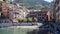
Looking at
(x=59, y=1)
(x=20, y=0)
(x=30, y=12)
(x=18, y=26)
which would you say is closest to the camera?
(x=18, y=26)

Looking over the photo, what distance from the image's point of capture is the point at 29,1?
1439 inches

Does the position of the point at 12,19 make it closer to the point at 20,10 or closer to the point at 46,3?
the point at 20,10

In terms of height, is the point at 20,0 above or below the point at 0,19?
above

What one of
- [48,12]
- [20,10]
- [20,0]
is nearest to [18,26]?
[20,10]

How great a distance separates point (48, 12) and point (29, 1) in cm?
913

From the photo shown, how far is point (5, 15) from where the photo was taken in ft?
86.6

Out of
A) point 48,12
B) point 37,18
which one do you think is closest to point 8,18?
point 37,18

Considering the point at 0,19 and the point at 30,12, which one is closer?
the point at 0,19

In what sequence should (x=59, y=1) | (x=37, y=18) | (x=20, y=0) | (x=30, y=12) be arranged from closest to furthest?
1. (x=59, y=1)
2. (x=37, y=18)
3. (x=30, y=12)
4. (x=20, y=0)

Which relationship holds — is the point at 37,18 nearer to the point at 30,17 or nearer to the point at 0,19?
the point at 30,17

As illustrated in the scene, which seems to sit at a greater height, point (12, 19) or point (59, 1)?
point (59, 1)

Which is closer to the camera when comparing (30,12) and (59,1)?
(59,1)

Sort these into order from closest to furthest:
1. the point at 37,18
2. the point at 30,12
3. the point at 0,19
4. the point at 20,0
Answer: the point at 0,19 < the point at 37,18 < the point at 30,12 < the point at 20,0

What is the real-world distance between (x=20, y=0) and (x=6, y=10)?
969 cm
